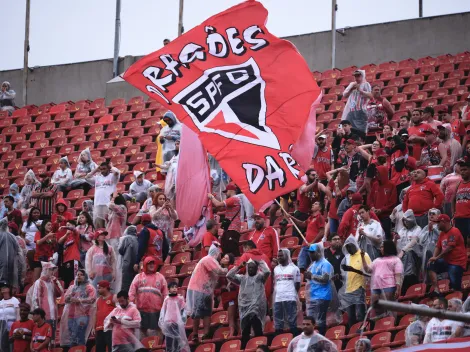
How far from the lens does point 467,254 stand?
57.4ft

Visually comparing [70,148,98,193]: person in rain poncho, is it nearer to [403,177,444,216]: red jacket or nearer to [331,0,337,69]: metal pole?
[403,177,444,216]: red jacket

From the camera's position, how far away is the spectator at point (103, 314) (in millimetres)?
17859

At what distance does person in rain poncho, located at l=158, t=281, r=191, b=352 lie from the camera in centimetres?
1725

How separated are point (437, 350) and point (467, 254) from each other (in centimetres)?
792

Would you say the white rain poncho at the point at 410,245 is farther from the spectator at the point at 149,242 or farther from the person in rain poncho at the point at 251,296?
the spectator at the point at 149,242

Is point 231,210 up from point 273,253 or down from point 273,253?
up

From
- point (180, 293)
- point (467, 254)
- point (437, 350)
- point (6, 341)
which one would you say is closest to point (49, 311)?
point (6, 341)

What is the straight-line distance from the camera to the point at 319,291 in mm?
16656

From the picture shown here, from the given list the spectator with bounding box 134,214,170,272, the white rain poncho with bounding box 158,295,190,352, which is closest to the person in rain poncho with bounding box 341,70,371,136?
the spectator with bounding box 134,214,170,272

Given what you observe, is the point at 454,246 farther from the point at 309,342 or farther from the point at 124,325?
the point at 124,325

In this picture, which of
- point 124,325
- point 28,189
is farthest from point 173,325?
point 28,189

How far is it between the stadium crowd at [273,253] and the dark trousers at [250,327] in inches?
0.7

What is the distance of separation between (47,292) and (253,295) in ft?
12.4

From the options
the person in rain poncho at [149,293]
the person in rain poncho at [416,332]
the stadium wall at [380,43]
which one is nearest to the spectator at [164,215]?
the person in rain poncho at [149,293]
